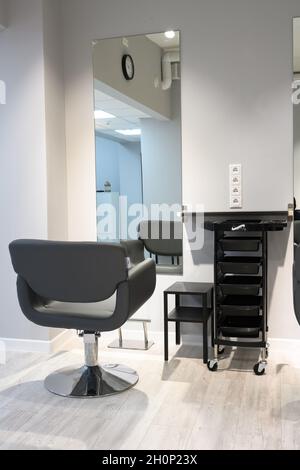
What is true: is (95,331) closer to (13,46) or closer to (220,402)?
(220,402)

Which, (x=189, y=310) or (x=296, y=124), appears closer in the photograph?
(x=296, y=124)

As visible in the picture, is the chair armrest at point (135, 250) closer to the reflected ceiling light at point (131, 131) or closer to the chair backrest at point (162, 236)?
the chair backrest at point (162, 236)

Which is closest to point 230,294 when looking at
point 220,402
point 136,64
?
point 220,402

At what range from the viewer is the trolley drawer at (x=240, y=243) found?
302 cm

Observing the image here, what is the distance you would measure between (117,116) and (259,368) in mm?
2040

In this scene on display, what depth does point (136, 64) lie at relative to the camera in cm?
359

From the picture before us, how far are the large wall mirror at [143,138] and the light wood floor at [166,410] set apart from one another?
3.06 ft

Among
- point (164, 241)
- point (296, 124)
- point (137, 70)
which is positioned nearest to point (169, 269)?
point (164, 241)

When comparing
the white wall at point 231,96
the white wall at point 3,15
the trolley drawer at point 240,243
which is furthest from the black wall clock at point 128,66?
the trolley drawer at point 240,243

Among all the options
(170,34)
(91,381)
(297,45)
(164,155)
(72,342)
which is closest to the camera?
(91,381)

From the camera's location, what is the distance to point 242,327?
3.03m

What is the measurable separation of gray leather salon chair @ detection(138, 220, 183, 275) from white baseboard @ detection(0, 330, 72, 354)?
0.91 m

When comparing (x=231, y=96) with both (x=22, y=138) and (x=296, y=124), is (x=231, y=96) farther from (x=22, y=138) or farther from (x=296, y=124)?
(x=22, y=138)

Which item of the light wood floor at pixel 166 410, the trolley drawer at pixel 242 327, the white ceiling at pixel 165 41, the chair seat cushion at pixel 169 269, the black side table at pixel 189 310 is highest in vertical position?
the white ceiling at pixel 165 41
